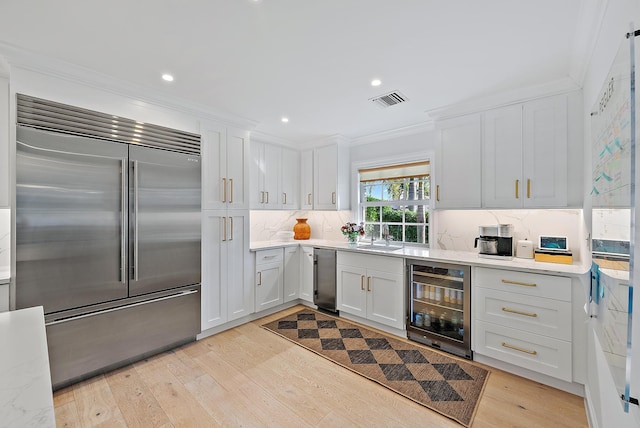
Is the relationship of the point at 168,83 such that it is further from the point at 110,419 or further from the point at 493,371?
the point at 493,371

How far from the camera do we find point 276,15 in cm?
158

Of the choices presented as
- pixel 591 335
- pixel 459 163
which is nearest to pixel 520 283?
pixel 591 335

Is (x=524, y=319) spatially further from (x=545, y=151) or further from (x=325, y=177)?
(x=325, y=177)

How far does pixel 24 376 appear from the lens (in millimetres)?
864

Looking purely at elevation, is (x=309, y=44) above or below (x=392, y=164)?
above

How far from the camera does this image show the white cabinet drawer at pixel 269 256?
3.53 meters

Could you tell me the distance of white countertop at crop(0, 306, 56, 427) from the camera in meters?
0.67

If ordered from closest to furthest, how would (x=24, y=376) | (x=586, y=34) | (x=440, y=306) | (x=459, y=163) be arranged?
(x=24, y=376), (x=586, y=34), (x=440, y=306), (x=459, y=163)

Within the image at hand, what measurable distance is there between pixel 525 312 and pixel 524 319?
6 cm

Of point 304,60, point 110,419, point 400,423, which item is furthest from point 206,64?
point 400,423

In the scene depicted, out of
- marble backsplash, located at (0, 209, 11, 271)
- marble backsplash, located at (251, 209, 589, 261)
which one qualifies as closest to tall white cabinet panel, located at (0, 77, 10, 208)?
marble backsplash, located at (0, 209, 11, 271)

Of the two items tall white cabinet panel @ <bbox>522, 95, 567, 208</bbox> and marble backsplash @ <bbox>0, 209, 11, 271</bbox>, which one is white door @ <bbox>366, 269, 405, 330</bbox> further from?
marble backsplash @ <bbox>0, 209, 11, 271</bbox>

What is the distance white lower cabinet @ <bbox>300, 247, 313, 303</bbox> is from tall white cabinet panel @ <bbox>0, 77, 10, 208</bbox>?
2909 millimetres

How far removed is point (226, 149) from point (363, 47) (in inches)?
74.8
